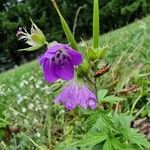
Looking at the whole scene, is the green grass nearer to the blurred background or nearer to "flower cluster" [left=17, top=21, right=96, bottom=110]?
"flower cluster" [left=17, top=21, right=96, bottom=110]

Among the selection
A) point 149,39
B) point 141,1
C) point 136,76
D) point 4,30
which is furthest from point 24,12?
point 136,76

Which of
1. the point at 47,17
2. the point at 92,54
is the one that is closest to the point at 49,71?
the point at 92,54

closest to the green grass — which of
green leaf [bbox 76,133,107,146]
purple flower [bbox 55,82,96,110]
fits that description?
green leaf [bbox 76,133,107,146]

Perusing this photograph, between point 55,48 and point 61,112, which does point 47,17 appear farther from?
point 55,48

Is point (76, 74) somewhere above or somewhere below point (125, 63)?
above

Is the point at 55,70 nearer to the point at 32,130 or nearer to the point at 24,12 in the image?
the point at 32,130

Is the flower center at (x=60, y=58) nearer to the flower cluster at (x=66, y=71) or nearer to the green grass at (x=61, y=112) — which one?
the flower cluster at (x=66, y=71)
